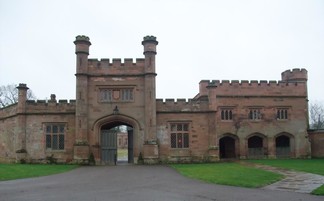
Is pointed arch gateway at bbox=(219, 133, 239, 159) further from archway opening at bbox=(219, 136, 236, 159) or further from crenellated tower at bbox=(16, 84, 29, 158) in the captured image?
crenellated tower at bbox=(16, 84, 29, 158)

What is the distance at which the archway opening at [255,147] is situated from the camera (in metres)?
32.0

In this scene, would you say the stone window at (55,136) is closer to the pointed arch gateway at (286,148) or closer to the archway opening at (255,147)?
the archway opening at (255,147)

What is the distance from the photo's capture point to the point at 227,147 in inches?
1329

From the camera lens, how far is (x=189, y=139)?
27.4 metres

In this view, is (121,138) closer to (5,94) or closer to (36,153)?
(5,94)

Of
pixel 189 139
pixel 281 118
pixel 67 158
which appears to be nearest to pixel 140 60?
pixel 189 139

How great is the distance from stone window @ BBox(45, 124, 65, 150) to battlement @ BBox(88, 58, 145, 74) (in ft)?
17.0

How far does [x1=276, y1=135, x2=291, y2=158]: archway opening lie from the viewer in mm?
32219

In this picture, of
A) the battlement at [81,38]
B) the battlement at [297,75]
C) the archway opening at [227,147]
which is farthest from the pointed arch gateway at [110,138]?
the battlement at [297,75]

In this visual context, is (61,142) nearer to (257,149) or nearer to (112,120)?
(112,120)

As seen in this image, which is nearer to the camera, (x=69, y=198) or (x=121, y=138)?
(x=69, y=198)

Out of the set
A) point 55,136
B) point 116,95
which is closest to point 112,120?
point 116,95

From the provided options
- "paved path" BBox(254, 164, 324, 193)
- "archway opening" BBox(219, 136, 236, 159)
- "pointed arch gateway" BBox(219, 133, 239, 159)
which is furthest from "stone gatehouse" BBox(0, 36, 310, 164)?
"paved path" BBox(254, 164, 324, 193)

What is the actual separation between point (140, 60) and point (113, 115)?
15.8ft
